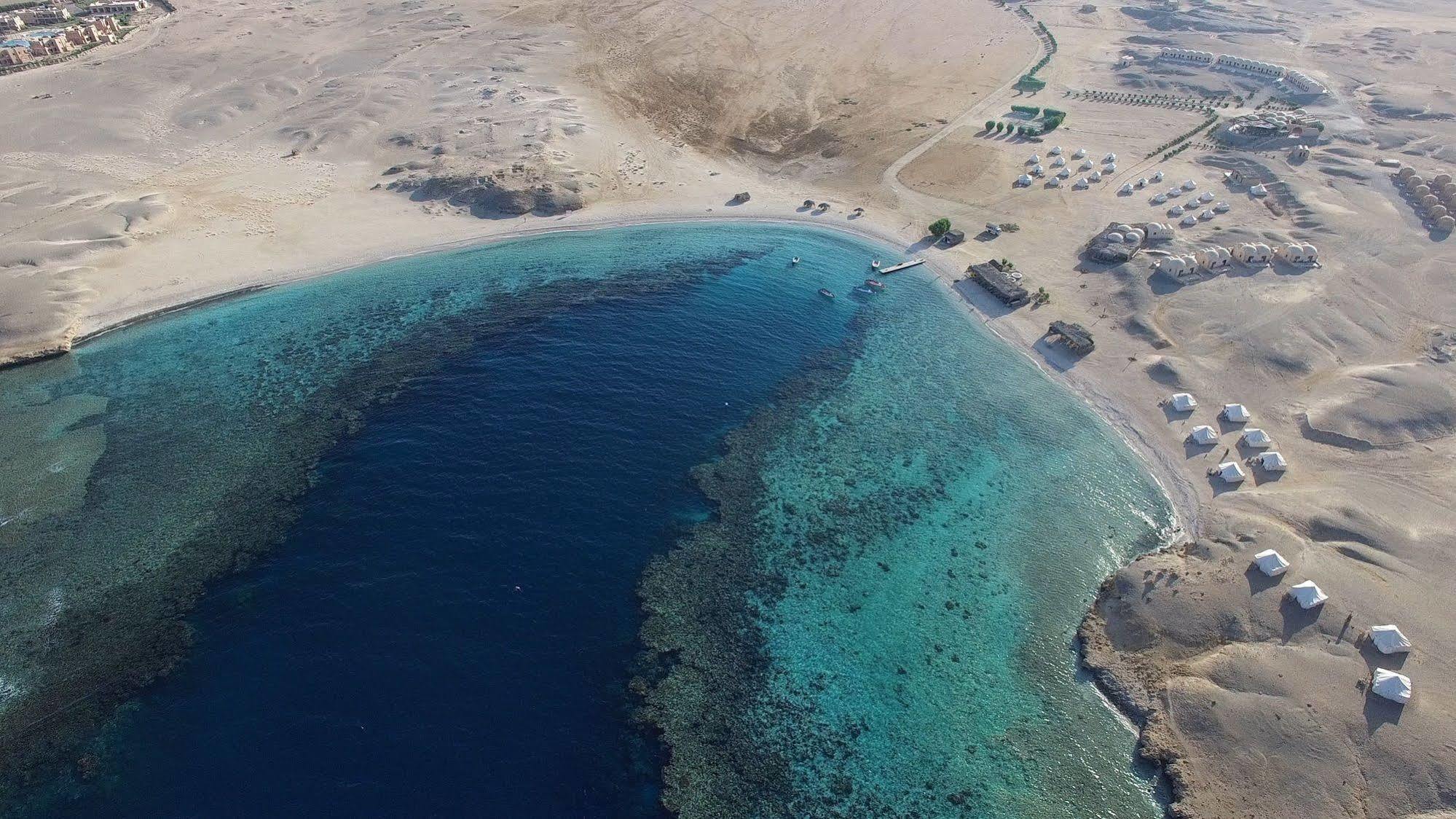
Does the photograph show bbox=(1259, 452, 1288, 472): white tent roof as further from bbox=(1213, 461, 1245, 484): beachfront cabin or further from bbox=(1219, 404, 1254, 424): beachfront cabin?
bbox=(1219, 404, 1254, 424): beachfront cabin

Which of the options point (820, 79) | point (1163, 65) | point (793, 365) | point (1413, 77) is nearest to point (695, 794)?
point (793, 365)

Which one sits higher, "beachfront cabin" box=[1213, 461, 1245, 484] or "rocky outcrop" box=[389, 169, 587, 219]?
"rocky outcrop" box=[389, 169, 587, 219]

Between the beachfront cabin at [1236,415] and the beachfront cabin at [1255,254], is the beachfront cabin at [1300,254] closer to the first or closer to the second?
the beachfront cabin at [1255,254]

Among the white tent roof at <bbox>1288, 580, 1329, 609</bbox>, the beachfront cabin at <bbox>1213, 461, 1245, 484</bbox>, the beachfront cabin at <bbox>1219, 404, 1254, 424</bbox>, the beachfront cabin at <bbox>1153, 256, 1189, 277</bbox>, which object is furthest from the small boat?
the white tent roof at <bbox>1288, 580, 1329, 609</bbox>

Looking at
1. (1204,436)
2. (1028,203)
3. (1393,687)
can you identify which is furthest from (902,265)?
(1393,687)

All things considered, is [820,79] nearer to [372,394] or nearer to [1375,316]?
[1375,316]
